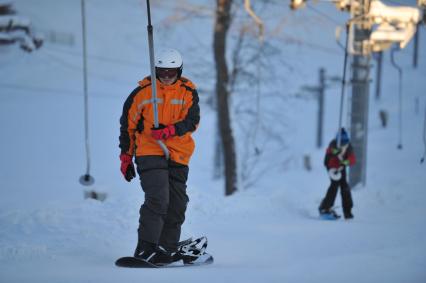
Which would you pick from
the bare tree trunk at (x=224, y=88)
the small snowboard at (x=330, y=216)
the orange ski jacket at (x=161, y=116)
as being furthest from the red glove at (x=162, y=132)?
the bare tree trunk at (x=224, y=88)

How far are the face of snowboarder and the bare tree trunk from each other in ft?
30.9

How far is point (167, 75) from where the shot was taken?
213 inches

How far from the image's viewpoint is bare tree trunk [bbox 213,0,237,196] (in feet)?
48.2

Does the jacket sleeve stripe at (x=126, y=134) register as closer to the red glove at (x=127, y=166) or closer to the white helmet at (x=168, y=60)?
the red glove at (x=127, y=166)

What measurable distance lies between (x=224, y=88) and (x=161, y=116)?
9.65 m

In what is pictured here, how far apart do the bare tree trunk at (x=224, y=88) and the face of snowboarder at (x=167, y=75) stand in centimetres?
942

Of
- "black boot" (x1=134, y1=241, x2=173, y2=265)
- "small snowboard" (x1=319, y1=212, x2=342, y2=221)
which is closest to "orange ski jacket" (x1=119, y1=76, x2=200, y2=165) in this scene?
"black boot" (x1=134, y1=241, x2=173, y2=265)

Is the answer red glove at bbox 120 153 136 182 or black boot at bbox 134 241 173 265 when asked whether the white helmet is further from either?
black boot at bbox 134 241 173 265

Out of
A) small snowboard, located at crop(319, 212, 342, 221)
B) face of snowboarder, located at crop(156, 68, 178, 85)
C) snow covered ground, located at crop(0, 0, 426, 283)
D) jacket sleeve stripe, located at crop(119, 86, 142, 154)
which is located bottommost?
small snowboard, located at crop(319, 212, 342, 221)

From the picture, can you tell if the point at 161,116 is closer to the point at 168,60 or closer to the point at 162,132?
the point at 162,132

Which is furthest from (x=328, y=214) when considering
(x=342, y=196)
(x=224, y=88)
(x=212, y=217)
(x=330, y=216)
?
(x=224, y=88)

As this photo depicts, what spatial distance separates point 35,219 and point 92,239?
112 centimetres

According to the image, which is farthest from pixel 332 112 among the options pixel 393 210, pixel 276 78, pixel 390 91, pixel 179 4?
pixel 393 210

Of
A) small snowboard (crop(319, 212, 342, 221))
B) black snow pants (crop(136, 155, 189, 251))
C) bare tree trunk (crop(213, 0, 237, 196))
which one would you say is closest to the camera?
black snow pants (crop(136, 155, 189, 251))
